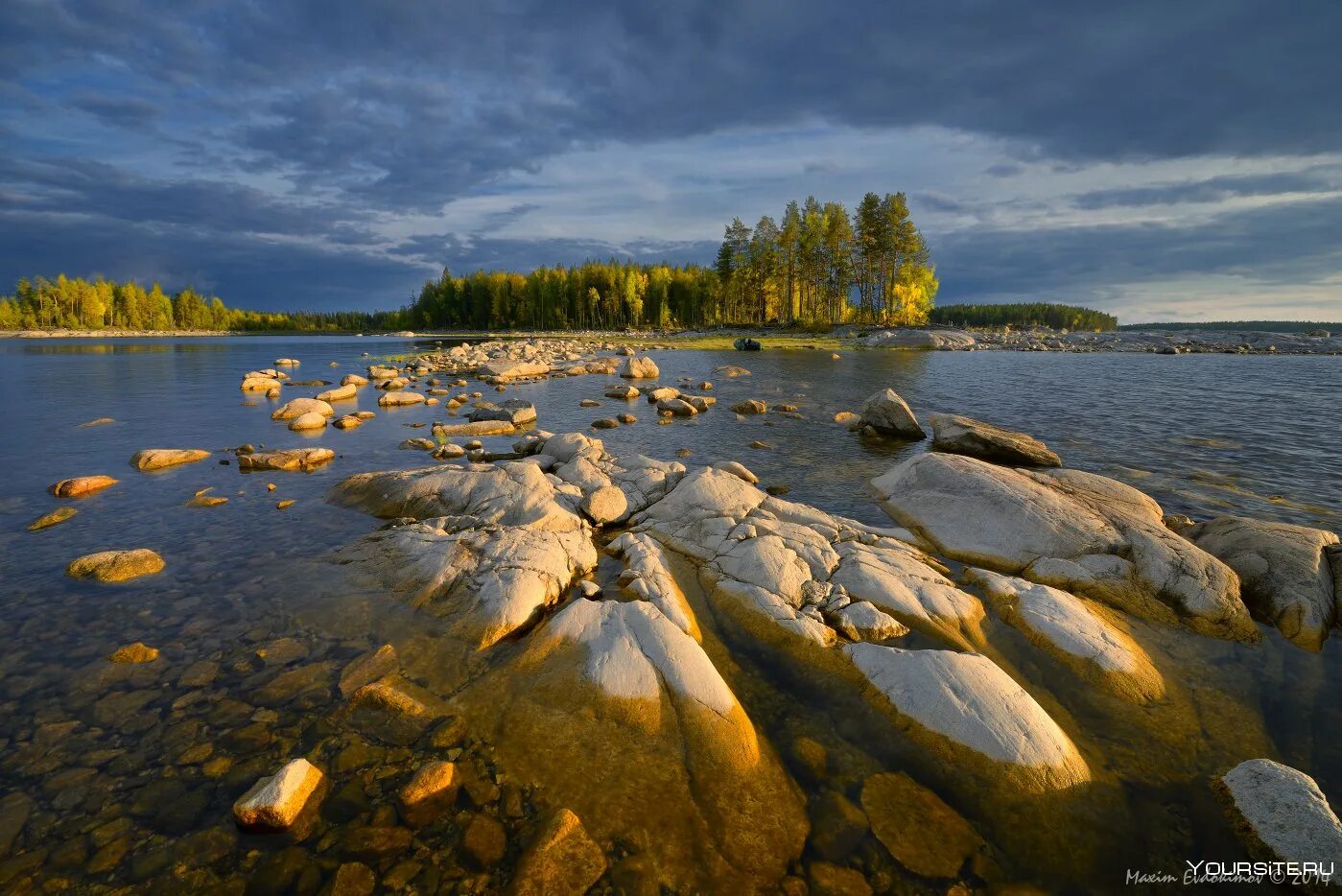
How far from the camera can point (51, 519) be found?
11570mm

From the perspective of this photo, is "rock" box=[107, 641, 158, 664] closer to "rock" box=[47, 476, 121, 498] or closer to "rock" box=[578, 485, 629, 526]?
"rock" box=[578, 485, 629, 526]

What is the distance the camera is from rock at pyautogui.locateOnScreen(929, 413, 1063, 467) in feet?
54.4

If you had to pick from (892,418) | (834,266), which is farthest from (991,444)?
(834,266)

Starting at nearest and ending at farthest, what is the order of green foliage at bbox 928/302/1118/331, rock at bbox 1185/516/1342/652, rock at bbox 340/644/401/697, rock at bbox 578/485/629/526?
rock at bbox 340/644/401/697, rock at bbox 1185/516/1342/652, rock at bbox 578/485/629/526, green foliage at bbox 928/302/1118/331

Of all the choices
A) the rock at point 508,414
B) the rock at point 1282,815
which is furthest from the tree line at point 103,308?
the rock at point 1282,815

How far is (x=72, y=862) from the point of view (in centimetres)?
436

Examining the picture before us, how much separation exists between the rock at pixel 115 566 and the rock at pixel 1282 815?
14686mm

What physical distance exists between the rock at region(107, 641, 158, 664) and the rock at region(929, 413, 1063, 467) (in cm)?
1949

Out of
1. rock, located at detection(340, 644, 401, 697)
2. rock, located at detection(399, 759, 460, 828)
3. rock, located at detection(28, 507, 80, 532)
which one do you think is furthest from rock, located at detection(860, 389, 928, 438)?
rock, located at detection(28, 507, 80, 532)

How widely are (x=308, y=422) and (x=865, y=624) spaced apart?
22977 mm

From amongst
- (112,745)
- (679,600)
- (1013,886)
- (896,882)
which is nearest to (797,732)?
(896,882)

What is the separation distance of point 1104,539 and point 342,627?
12.5m

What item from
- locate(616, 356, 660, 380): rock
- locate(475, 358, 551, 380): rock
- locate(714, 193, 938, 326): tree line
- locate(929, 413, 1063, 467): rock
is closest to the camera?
locate(929, 413, 1063, 467): rock

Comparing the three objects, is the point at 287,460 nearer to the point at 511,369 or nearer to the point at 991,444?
the point at 991,444
